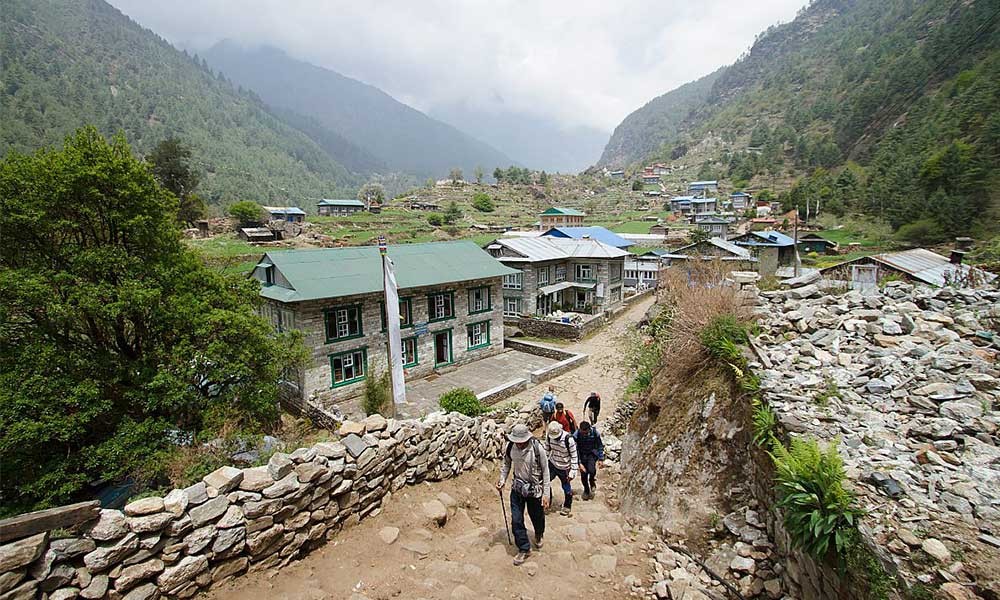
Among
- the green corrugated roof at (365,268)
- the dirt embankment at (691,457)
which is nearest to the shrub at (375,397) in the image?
→ the green corrugated roof at (365,268)

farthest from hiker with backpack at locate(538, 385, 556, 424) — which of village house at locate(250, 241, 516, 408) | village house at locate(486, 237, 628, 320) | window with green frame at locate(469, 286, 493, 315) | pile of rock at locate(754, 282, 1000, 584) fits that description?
village house at locate(486, 237, 628, 320)

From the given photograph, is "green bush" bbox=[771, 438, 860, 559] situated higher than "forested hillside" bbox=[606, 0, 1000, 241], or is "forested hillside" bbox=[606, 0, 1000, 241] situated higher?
"forested hillside" bbox=[606, 0, 1000, 241]

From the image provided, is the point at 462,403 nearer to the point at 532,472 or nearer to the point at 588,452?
the point at 588,452

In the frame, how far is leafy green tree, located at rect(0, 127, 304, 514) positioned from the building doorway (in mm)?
9756

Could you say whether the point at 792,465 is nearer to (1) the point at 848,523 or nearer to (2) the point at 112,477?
(1) the point at 848,523

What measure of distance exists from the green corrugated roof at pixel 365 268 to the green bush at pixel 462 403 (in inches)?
286

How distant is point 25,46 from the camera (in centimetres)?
16375

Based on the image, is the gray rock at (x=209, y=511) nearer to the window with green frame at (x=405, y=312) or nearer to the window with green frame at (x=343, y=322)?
the window with green frame at (x=343, y=322)

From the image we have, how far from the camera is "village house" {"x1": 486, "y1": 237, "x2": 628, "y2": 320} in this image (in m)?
Answer: 32.6

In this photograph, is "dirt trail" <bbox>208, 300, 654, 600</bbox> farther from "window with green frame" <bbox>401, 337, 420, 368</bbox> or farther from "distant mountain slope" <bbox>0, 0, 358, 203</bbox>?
"distant mountain slope" <bbox>0, 0, 358, 203</bbox>

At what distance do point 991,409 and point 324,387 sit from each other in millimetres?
19530

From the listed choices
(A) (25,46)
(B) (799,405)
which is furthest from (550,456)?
(A) (25,46)

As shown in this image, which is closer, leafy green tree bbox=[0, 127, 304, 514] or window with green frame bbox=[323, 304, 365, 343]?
leafy green tree bbox=[0, 127, 304, 514]

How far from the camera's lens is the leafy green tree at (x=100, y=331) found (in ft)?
35.5
